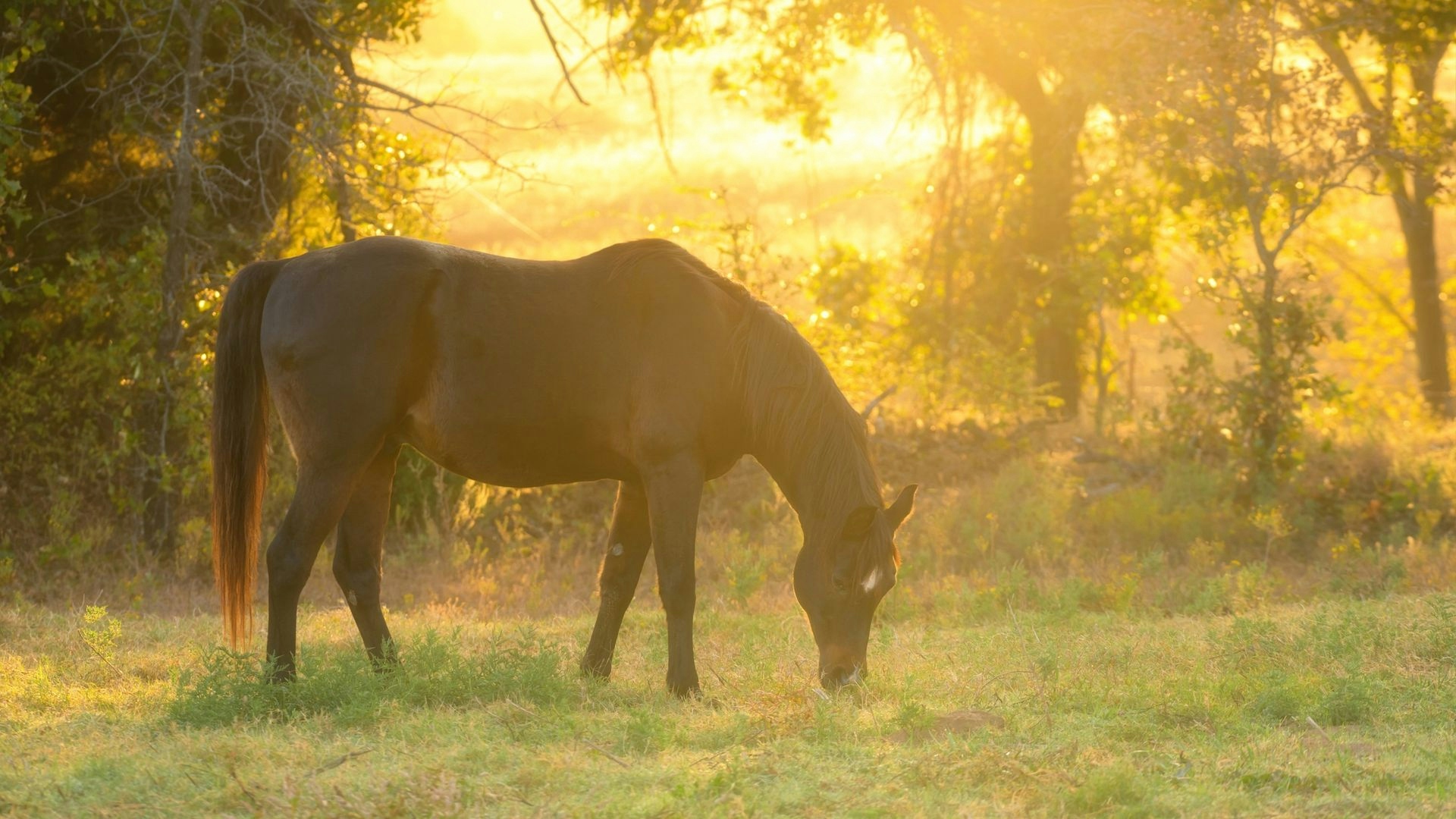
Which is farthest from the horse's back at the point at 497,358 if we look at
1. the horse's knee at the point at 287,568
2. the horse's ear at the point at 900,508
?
the horse's ear at the point at 900,508

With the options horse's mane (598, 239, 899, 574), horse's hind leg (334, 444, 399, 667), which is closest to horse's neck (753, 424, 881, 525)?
horse's mane (598, 239, 899, 574)

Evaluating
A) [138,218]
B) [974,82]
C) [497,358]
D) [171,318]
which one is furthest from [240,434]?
[974,82]

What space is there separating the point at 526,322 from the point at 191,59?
487 centimetres

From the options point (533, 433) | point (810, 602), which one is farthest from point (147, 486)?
point (810, 602)

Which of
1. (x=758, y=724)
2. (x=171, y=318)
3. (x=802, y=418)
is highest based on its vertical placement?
(x=171, y=318)

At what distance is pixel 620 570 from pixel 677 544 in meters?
0.58

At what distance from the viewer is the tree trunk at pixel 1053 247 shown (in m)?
14.1

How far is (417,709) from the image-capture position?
559cm

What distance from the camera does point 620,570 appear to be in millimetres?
6605

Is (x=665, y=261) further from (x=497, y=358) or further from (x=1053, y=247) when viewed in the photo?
(x=1053, y=247)

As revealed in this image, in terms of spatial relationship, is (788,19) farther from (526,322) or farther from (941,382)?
(526,322)

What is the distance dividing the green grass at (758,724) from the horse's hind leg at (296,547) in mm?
217

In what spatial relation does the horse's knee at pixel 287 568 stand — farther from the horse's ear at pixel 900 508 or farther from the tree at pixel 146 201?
the tree at pixel 146 201

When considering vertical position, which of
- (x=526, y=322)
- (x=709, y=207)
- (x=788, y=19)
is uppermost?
(x=709, y=207)
